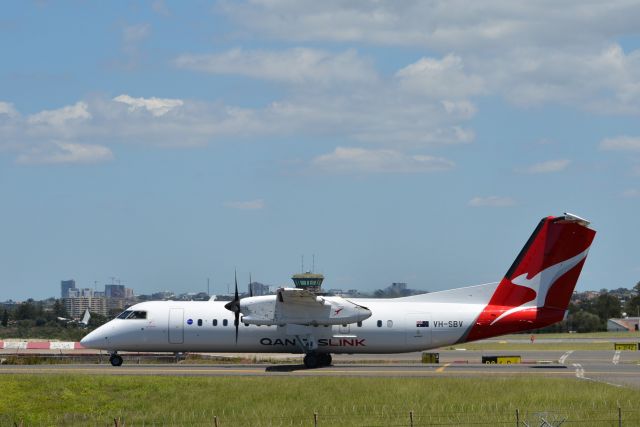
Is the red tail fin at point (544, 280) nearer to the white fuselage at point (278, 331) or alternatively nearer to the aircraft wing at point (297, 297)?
the white fuselage at point (278, 331)

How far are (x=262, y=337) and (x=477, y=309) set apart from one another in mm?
10203

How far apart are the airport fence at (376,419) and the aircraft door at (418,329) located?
13.2 metres

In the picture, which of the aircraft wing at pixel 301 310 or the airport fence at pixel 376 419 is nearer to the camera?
the airport fence at pixel 376 419

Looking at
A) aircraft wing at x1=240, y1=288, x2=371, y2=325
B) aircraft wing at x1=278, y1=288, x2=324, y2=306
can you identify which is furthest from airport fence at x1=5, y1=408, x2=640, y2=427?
aircraft wing at x1=240, y1=288, x2=371, y2=325

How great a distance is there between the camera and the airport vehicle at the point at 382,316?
4369 centimetres

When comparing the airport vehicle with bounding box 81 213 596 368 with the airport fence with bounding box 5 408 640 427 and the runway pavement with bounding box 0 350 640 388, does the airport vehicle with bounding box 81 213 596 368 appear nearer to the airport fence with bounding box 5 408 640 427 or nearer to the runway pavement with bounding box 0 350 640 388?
the runway pavement with bounding box 0 350 640 388

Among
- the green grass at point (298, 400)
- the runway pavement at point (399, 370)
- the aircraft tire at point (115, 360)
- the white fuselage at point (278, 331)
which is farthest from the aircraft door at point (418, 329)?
the aircraft tire at point (115, 360)

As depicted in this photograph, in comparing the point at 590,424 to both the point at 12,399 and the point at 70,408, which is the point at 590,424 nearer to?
the point at 70,408

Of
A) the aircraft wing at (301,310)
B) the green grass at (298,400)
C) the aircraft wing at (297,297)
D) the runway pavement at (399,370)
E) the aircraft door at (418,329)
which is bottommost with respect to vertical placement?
the green grass at (298,400)

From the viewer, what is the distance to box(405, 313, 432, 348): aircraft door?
1746 inches

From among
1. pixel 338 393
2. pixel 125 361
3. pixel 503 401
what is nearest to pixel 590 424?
pixel 503 401

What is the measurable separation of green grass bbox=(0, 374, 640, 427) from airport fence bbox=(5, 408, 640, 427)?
34mm

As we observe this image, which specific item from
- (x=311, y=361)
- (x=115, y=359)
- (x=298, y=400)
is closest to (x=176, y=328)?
(x=115, y=359)

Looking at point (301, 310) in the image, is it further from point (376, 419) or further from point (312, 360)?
point (376, 419)
